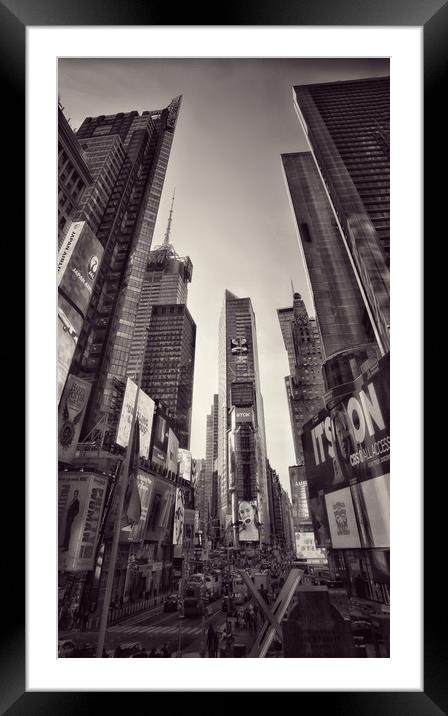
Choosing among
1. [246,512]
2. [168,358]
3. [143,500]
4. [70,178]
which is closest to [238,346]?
[168,358]

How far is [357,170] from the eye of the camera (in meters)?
18.6

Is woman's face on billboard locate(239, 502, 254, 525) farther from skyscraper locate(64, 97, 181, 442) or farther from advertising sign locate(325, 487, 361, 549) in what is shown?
advertising sign locate(325, 487, 361, 549)

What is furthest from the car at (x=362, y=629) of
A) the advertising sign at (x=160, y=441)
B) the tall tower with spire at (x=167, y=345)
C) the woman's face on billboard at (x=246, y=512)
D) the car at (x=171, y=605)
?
the woman's face on billboard at (x=246, y=512)

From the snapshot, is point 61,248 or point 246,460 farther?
point 246,460

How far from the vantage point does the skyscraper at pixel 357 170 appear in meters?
13.6

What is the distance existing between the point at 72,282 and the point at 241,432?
46.1 m

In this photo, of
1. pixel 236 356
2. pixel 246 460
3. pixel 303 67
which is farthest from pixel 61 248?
pixel 236 356

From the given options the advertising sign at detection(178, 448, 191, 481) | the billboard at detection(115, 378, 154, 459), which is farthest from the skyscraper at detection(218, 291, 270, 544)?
the billboard at detection(115, 378, 154, 459)

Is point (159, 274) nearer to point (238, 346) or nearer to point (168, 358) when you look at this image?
point (168, 358)

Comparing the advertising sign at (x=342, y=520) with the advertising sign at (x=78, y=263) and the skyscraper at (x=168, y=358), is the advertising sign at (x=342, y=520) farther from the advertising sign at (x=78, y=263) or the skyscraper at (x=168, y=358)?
the skyscraper at (x=168, y=358)

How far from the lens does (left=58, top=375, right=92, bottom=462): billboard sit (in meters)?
16.9
